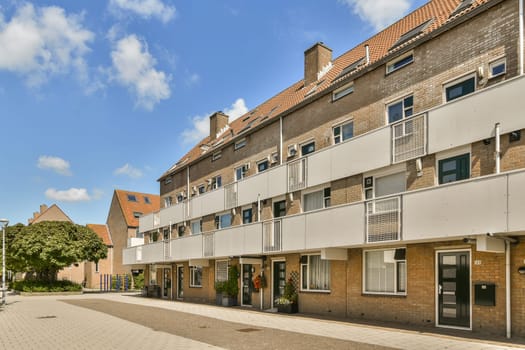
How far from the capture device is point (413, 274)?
14602 mm

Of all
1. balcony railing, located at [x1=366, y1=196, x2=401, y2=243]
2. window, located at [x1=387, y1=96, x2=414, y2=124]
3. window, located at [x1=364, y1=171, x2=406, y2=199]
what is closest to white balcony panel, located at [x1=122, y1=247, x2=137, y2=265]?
window, located at [x1=364, y1=171, x2=406, y2=199]

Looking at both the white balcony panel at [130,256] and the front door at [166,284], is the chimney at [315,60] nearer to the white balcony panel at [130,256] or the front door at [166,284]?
the front door at [166,284]

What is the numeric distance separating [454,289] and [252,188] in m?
11.6

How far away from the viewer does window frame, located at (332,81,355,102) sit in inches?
712

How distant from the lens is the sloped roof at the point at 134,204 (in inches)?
2053

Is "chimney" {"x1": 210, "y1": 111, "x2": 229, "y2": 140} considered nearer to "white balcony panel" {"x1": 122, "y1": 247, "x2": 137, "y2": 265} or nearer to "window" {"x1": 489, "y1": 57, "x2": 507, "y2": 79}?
"white balcony panel" {"x1": 122, "y1": 247, "x2": 137, "y2": 265}

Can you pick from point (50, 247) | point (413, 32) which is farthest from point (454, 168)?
point (50, 247)

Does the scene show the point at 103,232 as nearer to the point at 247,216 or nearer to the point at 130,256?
the point at 130,256

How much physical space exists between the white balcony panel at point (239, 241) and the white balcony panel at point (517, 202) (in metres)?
11.7

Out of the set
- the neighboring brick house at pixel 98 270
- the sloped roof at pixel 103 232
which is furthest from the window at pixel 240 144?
the sloped roof at pixel 103 232

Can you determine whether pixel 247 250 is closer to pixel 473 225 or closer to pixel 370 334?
pixel 370 334

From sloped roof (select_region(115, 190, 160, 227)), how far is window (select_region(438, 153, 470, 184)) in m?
42.6

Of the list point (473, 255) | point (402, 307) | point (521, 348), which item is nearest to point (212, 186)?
point (402, 307)

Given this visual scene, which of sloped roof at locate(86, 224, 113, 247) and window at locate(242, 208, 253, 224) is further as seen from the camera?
sloped roof at locate(86, 224, 113, 247)
